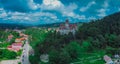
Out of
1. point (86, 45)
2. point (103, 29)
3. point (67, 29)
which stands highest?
point (67, 29)

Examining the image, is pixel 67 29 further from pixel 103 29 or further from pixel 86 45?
pixel 86 45

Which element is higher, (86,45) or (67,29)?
(67,29)

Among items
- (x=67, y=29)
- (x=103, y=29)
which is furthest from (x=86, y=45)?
(x=67, y=29)

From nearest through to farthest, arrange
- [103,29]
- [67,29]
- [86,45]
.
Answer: [86,45], [103,29], [67,29]

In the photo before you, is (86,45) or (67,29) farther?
(67,29)

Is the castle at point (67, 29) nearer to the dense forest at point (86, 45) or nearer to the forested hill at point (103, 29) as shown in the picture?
the dense forest at point (86, 45)

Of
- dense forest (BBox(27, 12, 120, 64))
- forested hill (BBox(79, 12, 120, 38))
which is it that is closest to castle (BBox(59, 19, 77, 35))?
dense forest (BBox(27, 12, 120, 64))

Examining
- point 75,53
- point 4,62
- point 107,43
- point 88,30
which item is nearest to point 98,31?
point 88,30

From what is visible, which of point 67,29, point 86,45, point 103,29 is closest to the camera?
point 86,45

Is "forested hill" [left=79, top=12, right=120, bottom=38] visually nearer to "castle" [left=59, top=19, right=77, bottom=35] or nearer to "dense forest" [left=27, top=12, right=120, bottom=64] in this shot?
"dense forest" [left=27, top=12, right=120, bottom=64]
